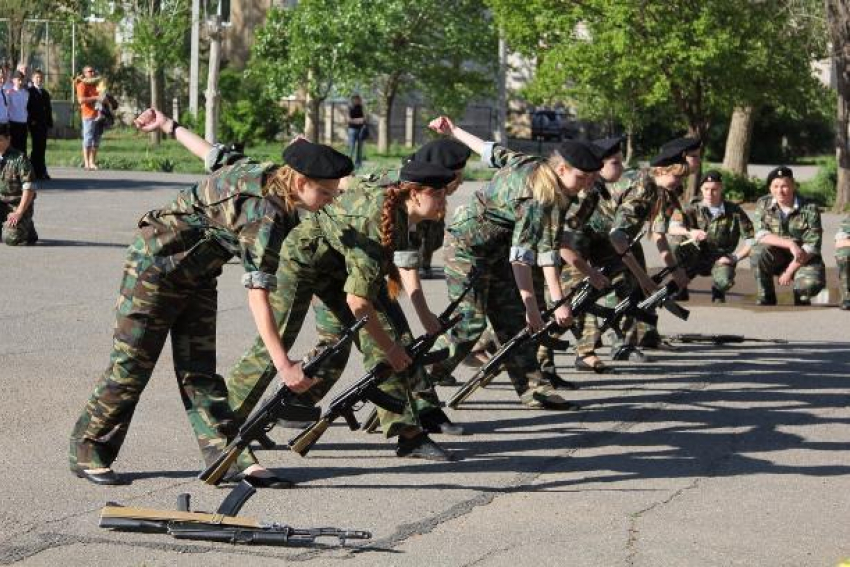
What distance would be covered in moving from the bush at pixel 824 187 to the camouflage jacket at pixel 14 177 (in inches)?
676

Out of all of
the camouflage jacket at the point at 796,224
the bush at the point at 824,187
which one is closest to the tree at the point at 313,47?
the bush at the point at 824,187

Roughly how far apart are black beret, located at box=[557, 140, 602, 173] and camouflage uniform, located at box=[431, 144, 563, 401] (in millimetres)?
303

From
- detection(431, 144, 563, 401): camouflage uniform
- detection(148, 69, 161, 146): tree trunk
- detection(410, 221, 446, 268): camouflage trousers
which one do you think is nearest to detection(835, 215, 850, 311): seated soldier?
detection(410, 221, 446, 268): camouflage trousers

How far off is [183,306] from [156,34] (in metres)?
33.8

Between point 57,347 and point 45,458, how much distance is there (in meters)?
3.50

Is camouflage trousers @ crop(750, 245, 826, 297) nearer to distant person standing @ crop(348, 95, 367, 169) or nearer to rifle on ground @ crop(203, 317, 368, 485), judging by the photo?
rifle on ground @ crop(203, 317, 368, 485)

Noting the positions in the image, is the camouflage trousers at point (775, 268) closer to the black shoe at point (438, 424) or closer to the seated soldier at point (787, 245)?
the seated soldier at point (787, 245)

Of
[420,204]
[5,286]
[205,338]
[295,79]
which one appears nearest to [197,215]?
[205,338]

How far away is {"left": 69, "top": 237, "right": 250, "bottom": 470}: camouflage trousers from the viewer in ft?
24.8

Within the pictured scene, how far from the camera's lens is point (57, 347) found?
1153 cm

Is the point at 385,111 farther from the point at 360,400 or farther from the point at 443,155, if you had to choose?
the point at 360,400

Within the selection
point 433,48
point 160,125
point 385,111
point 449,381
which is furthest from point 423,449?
point 385,111

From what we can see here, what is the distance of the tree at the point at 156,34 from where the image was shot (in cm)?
3972

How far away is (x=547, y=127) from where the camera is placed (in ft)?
161
